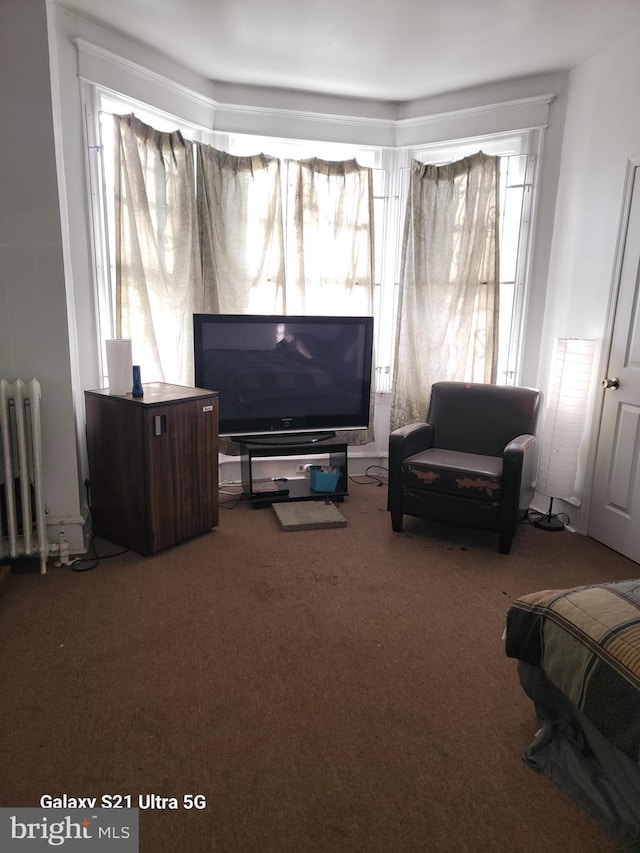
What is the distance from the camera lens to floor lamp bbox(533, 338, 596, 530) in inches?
123

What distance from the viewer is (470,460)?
3.14 metres

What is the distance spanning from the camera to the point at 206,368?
3412mm

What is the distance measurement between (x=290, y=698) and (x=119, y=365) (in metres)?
1.81

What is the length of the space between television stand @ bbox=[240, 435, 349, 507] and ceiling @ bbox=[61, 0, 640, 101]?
A: 7.52ft

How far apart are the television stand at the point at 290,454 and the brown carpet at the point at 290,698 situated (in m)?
0.68

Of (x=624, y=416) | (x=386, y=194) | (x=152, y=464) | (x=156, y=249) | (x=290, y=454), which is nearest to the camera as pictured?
(x=152, y=464)

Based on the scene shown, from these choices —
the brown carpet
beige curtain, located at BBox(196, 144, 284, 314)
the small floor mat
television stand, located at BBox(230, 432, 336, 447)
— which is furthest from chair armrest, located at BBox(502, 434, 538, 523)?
beige curtain, located at BBox(196, 144, 284, 314)

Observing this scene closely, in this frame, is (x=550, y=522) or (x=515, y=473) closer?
(x=515, y=473)

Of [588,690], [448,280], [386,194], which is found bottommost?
[588,690]

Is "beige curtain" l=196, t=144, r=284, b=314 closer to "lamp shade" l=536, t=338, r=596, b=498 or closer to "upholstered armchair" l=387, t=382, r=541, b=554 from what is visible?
"upholstered armchair" l=387, t=382, r=541, b=554

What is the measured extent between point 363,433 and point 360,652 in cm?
215

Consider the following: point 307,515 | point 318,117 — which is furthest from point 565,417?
point 318,117

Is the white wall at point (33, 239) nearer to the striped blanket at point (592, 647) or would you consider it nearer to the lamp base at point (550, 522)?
the striped blanket at point (592, 647)

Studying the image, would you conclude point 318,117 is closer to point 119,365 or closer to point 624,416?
point 119,365
